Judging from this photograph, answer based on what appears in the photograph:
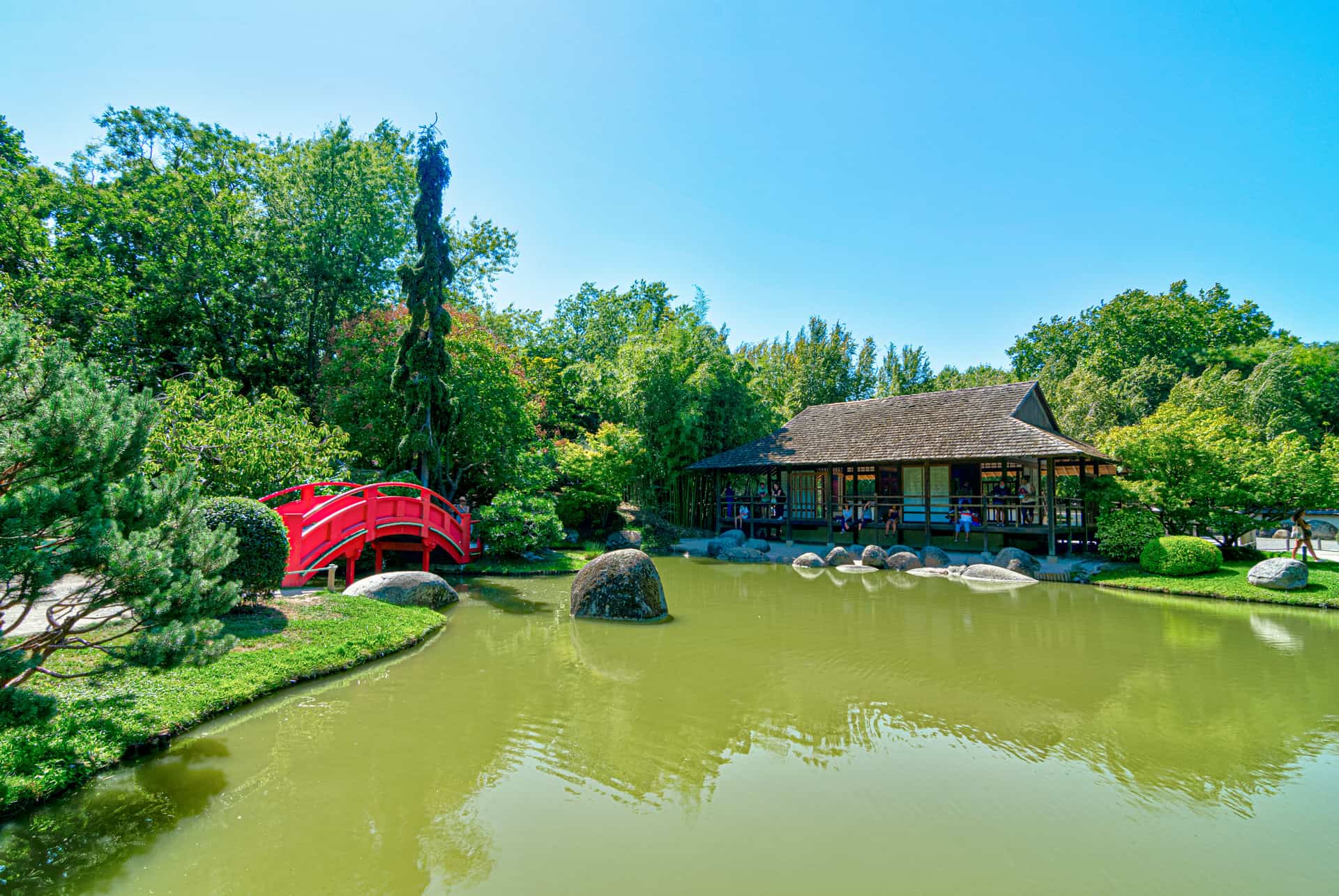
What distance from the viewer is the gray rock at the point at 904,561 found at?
1739 centimetres

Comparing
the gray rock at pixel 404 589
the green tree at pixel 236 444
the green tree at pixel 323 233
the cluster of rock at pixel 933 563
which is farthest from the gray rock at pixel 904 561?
the green tree at pixel 323 233

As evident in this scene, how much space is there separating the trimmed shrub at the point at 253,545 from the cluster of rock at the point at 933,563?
→ 520 inches

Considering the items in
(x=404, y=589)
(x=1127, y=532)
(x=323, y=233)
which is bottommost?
(x=404, y=589)

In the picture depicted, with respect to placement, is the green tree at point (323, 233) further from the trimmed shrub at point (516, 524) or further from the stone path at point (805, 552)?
the stone path at point (805, 552)

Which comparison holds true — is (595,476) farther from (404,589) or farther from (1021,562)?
(1021,562)

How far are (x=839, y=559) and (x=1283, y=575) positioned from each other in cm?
933

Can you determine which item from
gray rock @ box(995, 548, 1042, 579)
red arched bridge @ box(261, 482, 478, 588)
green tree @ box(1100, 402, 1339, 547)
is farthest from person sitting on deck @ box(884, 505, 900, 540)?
red arched bridge @ box(261, 482, 478, 588)

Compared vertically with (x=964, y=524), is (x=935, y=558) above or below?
below

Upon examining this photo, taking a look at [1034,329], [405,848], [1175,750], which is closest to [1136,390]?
[1034,329]

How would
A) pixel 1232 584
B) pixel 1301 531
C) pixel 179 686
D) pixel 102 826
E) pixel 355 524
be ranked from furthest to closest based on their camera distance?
pixel 1301 531
pixel 1232 584
pixel 355 524
pixel 179 686
pixel 102 826

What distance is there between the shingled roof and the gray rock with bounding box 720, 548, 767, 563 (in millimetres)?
3379

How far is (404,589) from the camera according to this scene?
1106cm

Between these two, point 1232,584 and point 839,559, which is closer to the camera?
point 1232,584

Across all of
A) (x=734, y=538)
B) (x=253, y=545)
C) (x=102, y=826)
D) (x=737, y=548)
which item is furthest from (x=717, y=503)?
(x=102, y=826)
